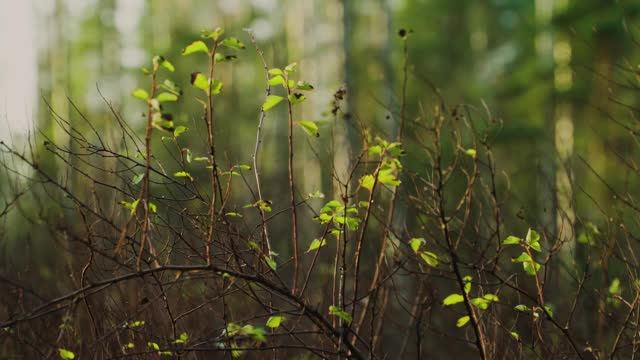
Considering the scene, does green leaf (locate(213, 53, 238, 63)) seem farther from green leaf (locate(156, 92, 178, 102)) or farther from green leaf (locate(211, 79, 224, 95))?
green leaf (locate(156, 92, 178, 102))

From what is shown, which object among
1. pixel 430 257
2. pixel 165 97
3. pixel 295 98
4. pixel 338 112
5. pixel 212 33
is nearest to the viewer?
pixel 165 97

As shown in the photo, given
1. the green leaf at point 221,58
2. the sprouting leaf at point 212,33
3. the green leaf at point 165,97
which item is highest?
the sprouting leaf at point 212,33

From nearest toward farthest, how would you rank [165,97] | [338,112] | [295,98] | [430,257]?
[165,97]
[295,98]
[430,257]
[338,112]

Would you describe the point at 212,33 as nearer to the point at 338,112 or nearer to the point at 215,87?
the point at 215,87

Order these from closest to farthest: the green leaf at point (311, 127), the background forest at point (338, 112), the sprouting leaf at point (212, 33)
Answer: the sprouting leaf at point (212, 33) → the green leaf at point (311, 127) → the background forest at point (338, 112)

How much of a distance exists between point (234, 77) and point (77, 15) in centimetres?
625

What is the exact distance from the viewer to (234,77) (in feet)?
68.5

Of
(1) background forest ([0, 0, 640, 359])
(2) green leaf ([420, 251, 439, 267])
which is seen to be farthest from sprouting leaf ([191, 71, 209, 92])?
(2) green leaf ([420, 251, 439, 267])

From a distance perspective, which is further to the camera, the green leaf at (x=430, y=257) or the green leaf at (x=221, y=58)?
the green leaf at (x=430, y=257)

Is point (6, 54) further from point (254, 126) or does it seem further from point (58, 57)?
point (254, 126)

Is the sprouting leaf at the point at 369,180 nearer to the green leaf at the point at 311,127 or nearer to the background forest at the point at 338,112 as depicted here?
the background forest at the point at 338,112

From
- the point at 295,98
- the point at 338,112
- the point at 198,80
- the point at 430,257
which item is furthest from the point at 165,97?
the point at 338,112

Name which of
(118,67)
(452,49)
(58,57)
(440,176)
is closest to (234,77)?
(118,67)

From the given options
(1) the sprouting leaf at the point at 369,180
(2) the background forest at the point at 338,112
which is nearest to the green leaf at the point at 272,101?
(2) the background forest at the point at 338,112
